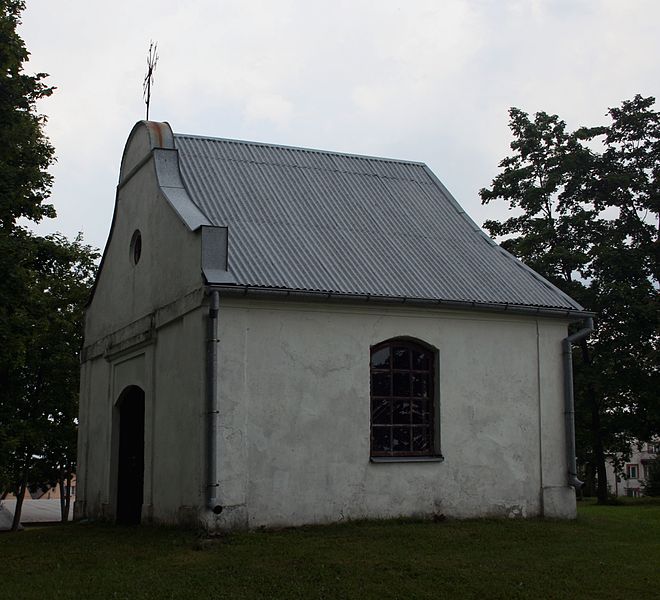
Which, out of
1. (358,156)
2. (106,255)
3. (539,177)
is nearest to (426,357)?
(358,156)

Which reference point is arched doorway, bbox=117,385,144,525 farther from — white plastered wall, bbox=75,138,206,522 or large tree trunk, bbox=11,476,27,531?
large tree trunk, bbox=11,476,27,531

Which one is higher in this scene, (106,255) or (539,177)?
(539,177)

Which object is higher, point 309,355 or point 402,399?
point 309,355

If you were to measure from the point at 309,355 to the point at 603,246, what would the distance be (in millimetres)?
20497

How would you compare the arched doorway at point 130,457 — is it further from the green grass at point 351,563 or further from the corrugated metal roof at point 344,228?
the corrugated metal roof at point 344,228

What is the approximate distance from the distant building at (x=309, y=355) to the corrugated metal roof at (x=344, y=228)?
5cm

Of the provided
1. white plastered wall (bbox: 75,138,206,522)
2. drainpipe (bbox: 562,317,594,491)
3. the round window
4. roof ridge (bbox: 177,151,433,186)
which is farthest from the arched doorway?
drainpipe (bbox: 562,317,594,491)

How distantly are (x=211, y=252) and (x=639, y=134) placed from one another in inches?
925

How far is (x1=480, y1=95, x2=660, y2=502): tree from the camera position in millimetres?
31828

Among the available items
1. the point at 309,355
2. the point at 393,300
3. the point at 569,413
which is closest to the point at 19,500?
the point at 309,355

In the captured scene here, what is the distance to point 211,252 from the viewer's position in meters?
14.6

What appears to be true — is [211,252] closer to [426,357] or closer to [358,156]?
[426,357]

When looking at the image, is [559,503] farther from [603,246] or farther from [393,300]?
[603,246]

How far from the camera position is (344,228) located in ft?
58.0
